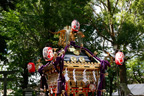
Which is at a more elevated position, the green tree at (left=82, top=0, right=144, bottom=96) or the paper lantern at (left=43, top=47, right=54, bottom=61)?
the green tree at (left=82, top=0, right=144, bottom=96)

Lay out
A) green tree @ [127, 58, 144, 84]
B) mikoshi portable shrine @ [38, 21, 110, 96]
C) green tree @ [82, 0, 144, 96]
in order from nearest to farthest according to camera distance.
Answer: mikoshi portable shrine @ [38, 21, 110, 96]
green tree @ [82, 0, 144, 96]
green tree @ [127, 58, 144, 84]

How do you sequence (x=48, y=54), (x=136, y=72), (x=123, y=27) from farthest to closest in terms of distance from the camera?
(x=136, y=72)
(x=123, y=27)
(x=48, y=54)

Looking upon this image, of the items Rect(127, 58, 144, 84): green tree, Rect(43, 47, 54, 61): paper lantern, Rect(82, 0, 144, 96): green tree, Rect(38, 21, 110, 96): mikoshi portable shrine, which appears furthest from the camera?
Rect(127, 58, 144, 84): green tree

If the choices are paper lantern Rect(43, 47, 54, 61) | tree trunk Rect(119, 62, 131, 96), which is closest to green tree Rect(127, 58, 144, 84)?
tree trunk Rect(119, 62, 131, 96)

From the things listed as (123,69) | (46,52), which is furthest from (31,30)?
(46,52)

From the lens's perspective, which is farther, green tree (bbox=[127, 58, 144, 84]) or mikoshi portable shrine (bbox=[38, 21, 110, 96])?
green tree (bbox=[127, 58, 144, 84])

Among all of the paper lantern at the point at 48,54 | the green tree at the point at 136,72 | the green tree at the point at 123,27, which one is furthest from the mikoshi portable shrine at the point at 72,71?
the green tree at the point at 136,72

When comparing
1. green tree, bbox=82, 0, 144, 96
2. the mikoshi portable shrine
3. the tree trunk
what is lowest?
the tree trunk

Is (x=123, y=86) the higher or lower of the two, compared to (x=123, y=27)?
lower

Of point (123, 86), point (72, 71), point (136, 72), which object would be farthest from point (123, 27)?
point (136, 72)

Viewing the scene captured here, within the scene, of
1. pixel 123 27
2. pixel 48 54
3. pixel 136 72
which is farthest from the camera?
pixel 136 72

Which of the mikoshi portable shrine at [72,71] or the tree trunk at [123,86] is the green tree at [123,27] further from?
the mikoshi portable shrine at [72,71]

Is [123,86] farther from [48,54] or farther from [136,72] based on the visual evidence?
[136,72]

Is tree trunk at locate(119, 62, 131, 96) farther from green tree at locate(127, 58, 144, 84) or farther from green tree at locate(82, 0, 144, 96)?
green tree at locate(127, 58, 144, 84)
